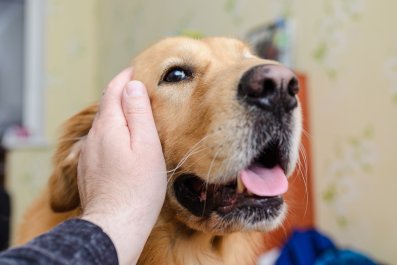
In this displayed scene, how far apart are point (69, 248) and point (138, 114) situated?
33 centimetres

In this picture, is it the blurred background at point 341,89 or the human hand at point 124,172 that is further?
the blurred background at point 341,89

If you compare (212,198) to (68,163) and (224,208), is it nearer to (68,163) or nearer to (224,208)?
(224,208)

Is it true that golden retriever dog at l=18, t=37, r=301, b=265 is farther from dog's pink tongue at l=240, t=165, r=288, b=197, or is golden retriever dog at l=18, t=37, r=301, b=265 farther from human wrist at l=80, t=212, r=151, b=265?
human wrist at l=80, t=212, r=151, b=265

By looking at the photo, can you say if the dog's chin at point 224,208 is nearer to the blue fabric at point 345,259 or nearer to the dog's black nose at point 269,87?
the dog's black nose at point 269,87

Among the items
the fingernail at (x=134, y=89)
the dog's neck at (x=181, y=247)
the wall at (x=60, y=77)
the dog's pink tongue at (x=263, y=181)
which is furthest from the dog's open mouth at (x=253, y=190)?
the wall at (x=60, y=77)

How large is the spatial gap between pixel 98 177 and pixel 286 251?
102 centimetres

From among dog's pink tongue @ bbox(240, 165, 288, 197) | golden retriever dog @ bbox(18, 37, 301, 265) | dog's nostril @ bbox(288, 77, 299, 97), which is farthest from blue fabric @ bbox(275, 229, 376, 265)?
dog's nostril @ bbox(288, 77, 299, 97)

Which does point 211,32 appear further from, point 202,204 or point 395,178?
point 202,204

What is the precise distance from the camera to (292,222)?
1582mm

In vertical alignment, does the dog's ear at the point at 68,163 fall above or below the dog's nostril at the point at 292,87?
below

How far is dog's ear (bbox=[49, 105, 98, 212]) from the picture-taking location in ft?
3.41

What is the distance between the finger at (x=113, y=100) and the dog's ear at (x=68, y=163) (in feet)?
0.89

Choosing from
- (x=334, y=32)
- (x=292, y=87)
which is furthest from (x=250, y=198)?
(x=334, y=32)

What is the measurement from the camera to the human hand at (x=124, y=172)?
62 centimetres
